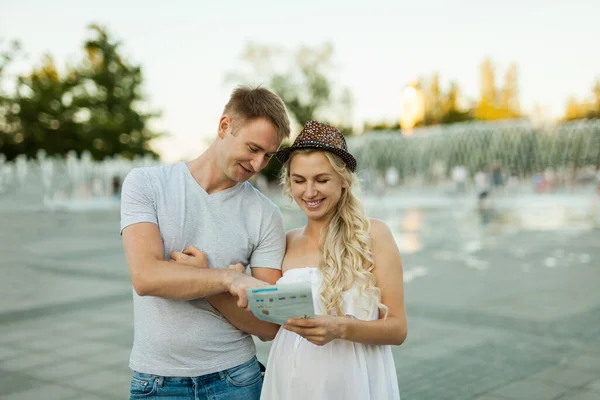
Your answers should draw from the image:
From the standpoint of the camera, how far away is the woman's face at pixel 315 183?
2346 millimetres

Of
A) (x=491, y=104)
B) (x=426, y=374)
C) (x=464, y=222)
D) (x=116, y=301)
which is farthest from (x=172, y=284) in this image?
(x=491, y=104)

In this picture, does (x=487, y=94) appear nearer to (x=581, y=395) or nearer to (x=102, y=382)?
(x=581, y=395)

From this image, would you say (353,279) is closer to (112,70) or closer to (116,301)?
(116,301)

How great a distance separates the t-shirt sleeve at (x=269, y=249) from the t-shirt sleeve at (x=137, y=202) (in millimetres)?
392

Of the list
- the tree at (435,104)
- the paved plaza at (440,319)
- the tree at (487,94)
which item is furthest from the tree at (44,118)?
the tree at (487,94)

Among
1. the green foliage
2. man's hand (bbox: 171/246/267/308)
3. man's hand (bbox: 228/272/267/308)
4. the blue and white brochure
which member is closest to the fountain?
the green foliage

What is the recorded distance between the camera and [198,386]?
7.05 feet

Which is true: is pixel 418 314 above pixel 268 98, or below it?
below

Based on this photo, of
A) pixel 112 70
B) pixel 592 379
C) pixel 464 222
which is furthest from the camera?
pixel 112 70

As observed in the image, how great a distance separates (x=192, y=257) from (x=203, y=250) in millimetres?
119

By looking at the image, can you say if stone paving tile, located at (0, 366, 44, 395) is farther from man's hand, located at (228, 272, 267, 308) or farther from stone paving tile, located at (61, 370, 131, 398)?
man's hand, located at (228, 272, 267, 308)

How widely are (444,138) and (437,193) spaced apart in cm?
508

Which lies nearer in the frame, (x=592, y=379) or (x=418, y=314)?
(x=592, y=379)

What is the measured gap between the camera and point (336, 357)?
2.30 meters
